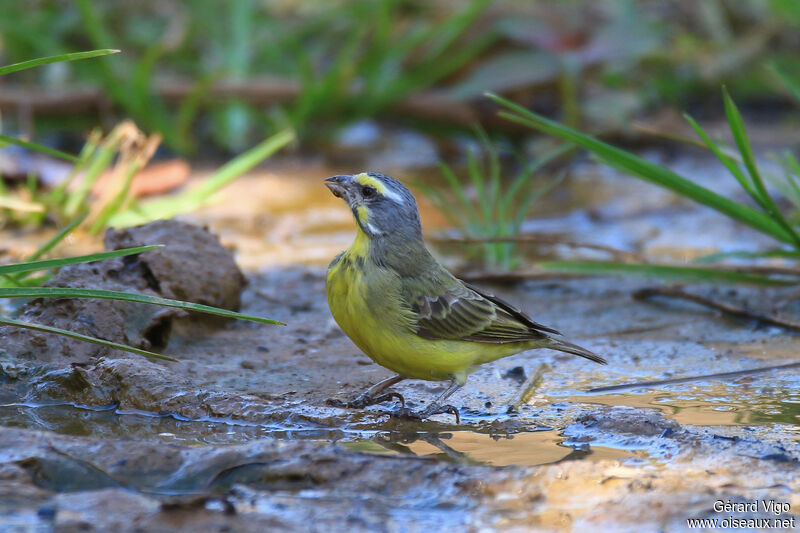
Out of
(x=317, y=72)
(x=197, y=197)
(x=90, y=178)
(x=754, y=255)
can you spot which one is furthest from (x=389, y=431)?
(x=317, y=72)

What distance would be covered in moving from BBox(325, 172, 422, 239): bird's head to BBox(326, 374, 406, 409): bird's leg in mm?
623

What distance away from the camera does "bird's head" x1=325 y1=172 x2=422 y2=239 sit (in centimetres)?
418

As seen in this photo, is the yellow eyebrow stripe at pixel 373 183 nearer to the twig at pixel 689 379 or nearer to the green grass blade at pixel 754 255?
the twig at pixel 689 379

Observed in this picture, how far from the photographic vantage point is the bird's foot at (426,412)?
3.70m

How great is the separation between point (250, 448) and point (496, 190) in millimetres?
3084

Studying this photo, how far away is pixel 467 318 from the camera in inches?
158

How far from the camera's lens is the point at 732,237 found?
6508 mm

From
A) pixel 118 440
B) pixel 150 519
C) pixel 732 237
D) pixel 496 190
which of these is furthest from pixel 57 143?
pixel 150 519

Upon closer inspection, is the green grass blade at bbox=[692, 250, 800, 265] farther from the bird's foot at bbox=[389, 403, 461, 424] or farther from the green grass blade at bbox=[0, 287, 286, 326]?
the green grass blade at bbox=[0, 287, 286, 326]

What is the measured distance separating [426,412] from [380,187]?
1.06m

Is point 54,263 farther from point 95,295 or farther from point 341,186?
point 341,186

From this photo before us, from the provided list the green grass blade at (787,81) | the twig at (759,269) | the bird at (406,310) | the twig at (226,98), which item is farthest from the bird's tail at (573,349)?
the twig at (226,98)

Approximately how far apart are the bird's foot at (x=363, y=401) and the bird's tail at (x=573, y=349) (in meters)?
0.70

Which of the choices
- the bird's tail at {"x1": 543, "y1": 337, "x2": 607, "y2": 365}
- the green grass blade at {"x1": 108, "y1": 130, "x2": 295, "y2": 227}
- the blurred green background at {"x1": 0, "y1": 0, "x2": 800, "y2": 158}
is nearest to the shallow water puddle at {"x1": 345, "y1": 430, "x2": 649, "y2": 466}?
the bird's tail at {"x1": 543, "y1": 337, "x2": 607, "y2": 365}
